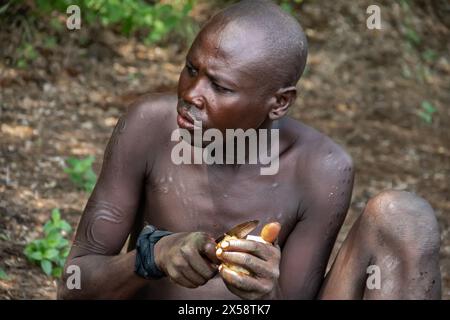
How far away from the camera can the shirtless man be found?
9.39ft

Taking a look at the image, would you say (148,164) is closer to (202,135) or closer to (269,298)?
(202,135)

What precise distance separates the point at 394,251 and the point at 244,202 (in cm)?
54

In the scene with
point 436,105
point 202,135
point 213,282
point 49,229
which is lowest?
point 436,105

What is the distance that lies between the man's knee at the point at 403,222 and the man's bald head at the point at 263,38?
1.55 ft

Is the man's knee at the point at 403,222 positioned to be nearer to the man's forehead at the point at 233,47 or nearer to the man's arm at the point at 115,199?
the man's forehead at the point at 233,47

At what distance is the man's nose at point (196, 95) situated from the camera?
288 cm

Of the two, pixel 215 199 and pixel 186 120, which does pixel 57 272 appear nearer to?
pixel 215 199

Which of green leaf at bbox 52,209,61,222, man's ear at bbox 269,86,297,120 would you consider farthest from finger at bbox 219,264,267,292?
green leaf at bbox 52,209,61,222

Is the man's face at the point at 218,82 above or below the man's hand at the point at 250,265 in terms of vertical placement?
above

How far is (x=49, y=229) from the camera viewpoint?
4242mm

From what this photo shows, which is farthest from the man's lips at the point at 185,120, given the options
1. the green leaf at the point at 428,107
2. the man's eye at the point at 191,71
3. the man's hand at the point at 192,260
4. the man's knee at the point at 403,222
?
the green leaf at the point at 428,107

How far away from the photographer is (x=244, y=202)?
3191 millimetres

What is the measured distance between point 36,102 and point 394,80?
2.63m

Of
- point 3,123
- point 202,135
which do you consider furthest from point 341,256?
point 3,123
